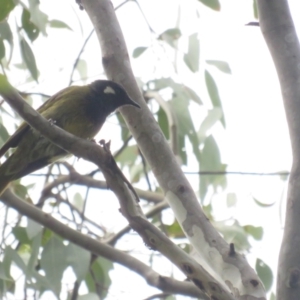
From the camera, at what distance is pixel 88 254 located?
11.1 feet

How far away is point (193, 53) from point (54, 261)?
1.74 metres

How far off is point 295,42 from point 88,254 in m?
1.83

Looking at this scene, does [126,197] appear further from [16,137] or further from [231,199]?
[231,199]

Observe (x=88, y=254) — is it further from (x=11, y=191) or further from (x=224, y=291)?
(x=224, y=291)

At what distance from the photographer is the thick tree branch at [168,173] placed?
2014 mm

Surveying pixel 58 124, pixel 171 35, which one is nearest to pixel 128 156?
pixel 171 35

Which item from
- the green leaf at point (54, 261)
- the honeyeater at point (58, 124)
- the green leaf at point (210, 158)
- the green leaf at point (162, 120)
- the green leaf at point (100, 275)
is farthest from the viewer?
the green leaf at point (162, 120)

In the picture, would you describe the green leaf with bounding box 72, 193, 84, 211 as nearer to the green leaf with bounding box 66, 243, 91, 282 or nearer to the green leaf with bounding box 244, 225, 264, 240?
the green leaf with bounding box 244, 225, 264, 240

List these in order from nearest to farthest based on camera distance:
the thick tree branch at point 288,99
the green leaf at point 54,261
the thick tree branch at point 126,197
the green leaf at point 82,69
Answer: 1. the thick tree branch at point 288,99
2. the thick tree branch at point 126,197
3. the green leaf at point 54,261
4. the green leaf at point 82,69

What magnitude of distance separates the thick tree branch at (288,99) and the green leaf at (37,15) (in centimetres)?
159

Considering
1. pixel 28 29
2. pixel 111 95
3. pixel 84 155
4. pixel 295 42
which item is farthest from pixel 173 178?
Result: pixel 28 29

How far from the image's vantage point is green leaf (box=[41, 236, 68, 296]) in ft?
10.4

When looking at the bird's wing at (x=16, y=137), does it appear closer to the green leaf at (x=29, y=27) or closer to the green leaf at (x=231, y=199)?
the green leaf at (x=29, y=27)

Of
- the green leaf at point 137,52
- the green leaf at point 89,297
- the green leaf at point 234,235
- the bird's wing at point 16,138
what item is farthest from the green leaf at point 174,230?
the green leaf at point 137,52
